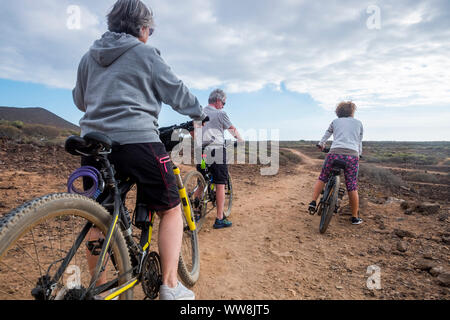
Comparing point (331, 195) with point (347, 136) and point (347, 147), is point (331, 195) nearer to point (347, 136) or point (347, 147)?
point (347, 147)

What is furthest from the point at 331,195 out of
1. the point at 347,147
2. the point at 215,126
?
the point at 215,126

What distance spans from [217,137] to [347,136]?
2.25 m

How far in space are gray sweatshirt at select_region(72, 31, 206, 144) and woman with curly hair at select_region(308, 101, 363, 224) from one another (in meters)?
3.58

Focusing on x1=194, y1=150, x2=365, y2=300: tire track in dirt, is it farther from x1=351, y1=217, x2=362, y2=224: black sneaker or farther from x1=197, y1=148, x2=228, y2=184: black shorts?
x1=197, y1=148, x2=228, y2=184: black shorts

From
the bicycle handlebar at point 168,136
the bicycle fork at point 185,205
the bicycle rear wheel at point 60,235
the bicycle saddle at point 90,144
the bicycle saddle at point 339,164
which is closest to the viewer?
the bicycle rear wheel at point 60,235

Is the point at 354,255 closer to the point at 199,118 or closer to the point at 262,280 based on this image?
the point at 262,280

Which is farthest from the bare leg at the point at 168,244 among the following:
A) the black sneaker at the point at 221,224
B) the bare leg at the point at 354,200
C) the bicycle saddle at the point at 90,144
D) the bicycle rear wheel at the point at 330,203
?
the bare leg at the point at 354,200

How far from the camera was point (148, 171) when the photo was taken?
169 cm

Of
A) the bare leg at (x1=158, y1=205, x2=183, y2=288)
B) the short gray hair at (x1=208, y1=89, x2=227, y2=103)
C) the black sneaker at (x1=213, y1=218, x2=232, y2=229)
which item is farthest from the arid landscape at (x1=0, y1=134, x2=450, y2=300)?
the short gray hair at (x1=208, y1=89, x2=227, y2=103)

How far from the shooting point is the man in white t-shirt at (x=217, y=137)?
422 cm

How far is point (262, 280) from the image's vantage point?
2.81 m

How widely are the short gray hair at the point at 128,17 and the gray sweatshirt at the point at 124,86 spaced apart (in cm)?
11

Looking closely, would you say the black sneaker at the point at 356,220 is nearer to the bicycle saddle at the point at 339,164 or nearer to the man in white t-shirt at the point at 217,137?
the bicycle saddle at the point at 339,164
